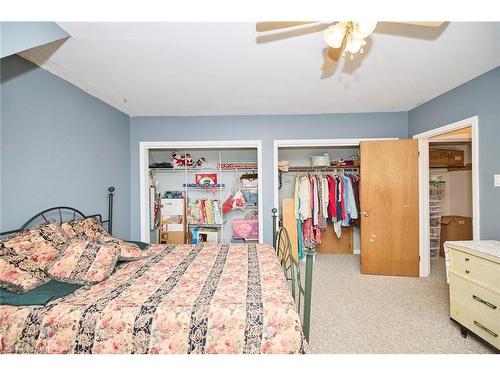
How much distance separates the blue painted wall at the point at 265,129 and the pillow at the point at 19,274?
1965 millimetres

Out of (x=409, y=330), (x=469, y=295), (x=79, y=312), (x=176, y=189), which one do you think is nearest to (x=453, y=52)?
(x=469, y=295)

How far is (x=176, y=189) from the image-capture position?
442cm

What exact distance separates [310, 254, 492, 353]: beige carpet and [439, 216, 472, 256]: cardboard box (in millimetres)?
1083

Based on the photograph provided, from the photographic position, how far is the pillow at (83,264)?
1490 millimetres

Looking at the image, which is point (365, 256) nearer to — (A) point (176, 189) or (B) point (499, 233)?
(B) point (499, 233)

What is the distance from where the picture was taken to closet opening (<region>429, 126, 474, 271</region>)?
155 inches

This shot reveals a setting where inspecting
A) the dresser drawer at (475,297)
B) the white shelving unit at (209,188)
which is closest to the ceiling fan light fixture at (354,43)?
the dresser drawer at (475,297)

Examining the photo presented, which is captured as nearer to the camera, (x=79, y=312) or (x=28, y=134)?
(x=79, y=312)

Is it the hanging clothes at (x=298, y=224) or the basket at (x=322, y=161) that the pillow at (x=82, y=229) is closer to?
the hanging clothes at (x=298, y=224)

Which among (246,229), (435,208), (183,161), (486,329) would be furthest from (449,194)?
(183,161)

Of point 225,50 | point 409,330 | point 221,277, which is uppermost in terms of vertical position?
point 225,50

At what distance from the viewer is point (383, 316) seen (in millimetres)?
2205

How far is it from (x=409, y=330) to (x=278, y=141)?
261 cm
